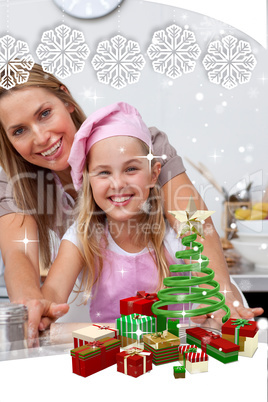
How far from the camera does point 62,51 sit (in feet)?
3.93

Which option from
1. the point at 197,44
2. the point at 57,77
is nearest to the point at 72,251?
the point at 57,77

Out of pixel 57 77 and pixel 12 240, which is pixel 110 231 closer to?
pixel 12 240

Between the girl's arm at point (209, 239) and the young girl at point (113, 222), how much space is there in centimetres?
3

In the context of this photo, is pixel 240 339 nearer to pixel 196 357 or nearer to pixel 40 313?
pixel 196 357

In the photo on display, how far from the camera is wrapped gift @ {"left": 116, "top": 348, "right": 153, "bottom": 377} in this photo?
881mm

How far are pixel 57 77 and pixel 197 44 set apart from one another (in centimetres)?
39

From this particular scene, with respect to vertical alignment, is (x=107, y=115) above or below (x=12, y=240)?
above

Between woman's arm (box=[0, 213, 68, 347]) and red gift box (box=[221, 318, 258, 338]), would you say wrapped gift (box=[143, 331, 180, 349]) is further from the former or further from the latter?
woman's arm (box=[0, 213, 68, 347])

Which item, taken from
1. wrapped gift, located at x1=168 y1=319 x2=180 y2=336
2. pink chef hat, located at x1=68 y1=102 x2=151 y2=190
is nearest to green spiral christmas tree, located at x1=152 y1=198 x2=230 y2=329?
wrapped gift, located at x1=168 y1=319 x2=180 y2=336

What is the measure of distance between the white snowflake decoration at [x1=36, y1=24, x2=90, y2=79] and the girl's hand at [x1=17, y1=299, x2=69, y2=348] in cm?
61

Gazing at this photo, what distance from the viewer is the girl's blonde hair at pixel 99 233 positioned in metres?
1.19

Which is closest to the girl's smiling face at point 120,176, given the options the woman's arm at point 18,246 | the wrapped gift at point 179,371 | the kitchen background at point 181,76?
the kitchen background at point 181,76

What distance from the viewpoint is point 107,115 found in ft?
3.81

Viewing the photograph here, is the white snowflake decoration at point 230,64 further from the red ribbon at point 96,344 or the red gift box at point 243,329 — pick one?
the red ribbon at point 96,344
